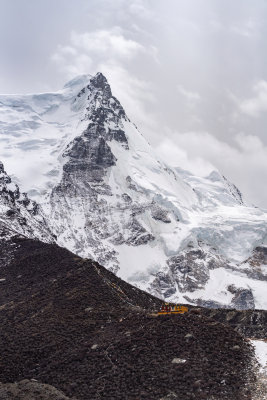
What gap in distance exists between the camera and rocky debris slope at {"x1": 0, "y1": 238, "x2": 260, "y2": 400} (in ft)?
101

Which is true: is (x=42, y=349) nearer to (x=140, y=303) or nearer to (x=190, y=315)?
(x=190, y=315)

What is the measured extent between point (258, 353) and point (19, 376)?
1891 centimetres

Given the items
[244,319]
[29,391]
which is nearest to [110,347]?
[29,391]

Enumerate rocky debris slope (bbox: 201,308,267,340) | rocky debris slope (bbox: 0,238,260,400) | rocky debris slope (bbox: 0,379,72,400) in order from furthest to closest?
1. rocky debris slope (bbox: 201,308,267,340)
2. rocky debris slope (bbox: 0,379,72,400)
3. rocky debris slope (bbox: 0,238,260,400)

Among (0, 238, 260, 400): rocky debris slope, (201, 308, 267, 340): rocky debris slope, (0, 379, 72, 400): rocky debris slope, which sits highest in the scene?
(201, 308, 267, 340): rocky debris slope

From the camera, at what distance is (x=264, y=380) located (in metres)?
30.0

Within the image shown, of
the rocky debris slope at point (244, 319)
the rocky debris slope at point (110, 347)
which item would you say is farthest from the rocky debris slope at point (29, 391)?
the rocky debris slope at point (244, 319)

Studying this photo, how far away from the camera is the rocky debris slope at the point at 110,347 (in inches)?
1208

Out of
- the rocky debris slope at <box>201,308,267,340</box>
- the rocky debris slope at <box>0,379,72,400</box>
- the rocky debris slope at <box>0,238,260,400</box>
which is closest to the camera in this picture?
the rocky debris slope at <box>0,238,260,400</box>

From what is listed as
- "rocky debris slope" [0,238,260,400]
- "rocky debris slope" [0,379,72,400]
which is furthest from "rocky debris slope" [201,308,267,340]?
"rocky debris slope" [0,379,72,400]

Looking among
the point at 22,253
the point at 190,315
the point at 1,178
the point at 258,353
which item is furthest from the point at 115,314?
the point at 1,178

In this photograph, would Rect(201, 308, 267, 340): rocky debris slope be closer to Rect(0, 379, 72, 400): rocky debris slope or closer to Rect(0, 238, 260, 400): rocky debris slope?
Rect(0, 238, 260, 400): rocky debris slope

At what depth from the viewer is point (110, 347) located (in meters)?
36.2

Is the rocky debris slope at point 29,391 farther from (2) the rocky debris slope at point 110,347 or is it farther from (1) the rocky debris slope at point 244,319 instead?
(1) the rocky debris slope at point 244,319
